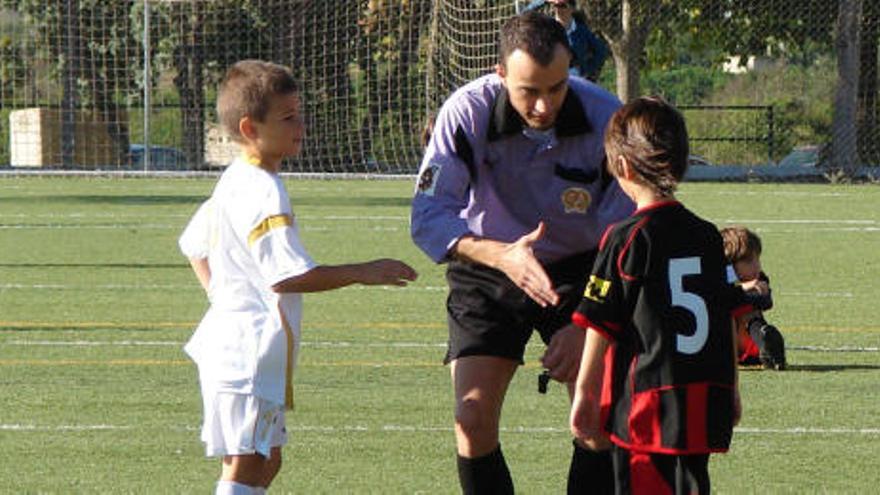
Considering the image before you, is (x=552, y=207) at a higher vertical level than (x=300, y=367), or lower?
higher

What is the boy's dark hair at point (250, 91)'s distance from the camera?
19.0 feet

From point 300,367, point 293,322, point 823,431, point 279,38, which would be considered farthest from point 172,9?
point 293,322

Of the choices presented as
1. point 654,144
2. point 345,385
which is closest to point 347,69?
point 345,385

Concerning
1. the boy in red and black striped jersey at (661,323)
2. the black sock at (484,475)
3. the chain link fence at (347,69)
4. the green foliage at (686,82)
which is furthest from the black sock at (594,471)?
the green foliage at (686,82)

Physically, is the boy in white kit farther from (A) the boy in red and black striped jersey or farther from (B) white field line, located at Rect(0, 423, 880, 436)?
(B) white field line, located at Rect(0, 423, 880, 436)

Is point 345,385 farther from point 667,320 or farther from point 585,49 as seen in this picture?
point 585,49

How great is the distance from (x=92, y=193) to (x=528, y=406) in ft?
58.5

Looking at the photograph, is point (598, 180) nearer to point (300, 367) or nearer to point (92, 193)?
point (300, 367)

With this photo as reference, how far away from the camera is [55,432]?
8570 mm

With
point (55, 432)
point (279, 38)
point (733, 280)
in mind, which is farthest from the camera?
point (279, 38)

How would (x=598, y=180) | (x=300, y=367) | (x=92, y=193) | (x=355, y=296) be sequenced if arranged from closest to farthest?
(x=598, y=180), (x=300, y=367), (x=355, y=296), (x=92, y=193)

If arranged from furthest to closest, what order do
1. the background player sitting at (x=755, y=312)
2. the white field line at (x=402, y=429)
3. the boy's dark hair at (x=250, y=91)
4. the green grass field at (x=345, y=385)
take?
the background player sitting at (x=755, y=312) < the white field line at (x=402, y=429) < the green grass field at (x=345, y=385) < the boy's dark hair at (x=250, y=91)

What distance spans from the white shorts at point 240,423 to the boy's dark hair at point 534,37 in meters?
1.31

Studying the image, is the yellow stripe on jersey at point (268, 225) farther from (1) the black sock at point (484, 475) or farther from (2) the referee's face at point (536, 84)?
(1) the black sock at point (484, 475)
